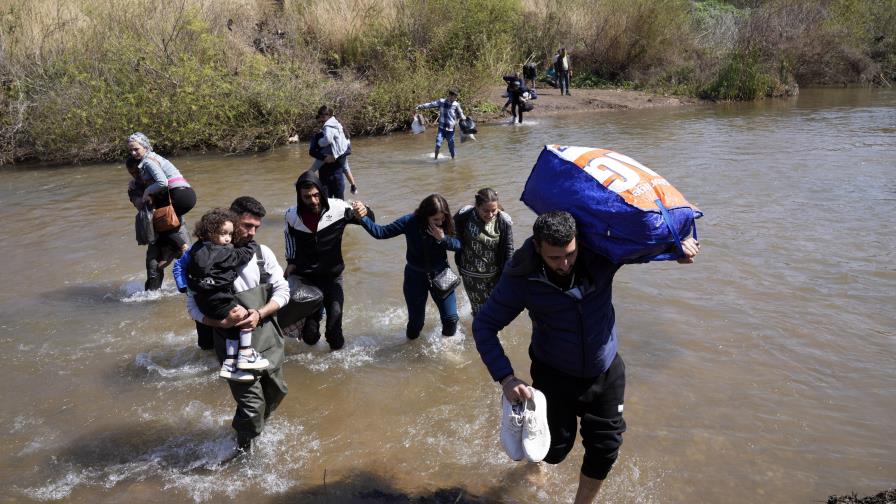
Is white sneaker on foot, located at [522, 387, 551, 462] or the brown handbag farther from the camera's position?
the brown handbag

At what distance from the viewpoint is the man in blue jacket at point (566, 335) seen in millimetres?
2918

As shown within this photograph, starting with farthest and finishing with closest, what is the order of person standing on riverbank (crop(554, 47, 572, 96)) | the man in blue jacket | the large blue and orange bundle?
person standing on riverbank (crop(554, 47, 572, 96)) → the man in blue jacket → the large blue and orange bundle

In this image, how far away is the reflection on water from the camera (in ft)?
13.2

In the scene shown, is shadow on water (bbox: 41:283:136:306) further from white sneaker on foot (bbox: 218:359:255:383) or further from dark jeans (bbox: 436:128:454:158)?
dark jeans (bbox: 436:128:454:158)

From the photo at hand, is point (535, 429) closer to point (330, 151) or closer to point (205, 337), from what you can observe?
point (205, 337)

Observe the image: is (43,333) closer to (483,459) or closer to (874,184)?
(483,459)

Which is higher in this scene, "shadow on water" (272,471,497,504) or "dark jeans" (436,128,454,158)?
"dark jeans" (436,128,454,158)

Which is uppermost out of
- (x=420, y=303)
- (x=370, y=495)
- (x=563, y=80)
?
(x=563, y=80)

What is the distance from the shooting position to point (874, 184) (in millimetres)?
10773

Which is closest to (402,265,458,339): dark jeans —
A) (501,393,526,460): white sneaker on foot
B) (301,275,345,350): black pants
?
(301,275,345,350): black pants

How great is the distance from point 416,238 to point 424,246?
0.10 m

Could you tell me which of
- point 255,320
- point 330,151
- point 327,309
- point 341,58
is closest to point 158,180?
point 327,309

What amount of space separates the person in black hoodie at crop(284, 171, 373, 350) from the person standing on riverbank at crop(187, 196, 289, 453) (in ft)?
2.46

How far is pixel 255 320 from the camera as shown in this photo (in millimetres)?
3904
